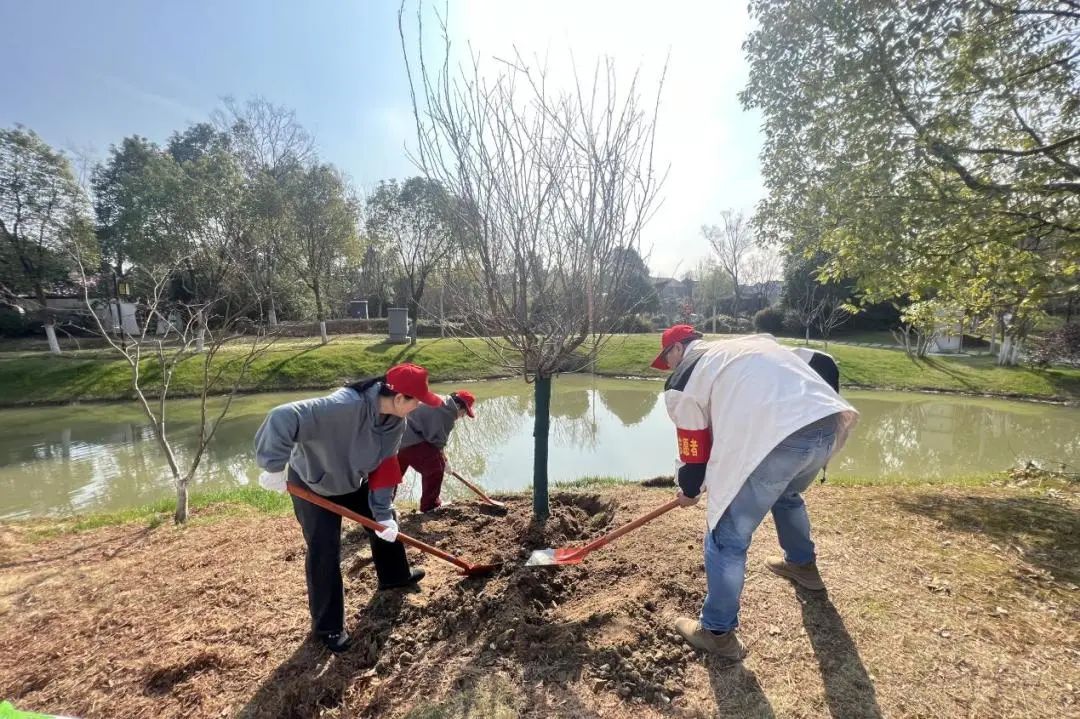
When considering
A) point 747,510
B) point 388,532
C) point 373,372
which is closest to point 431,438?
point 388,532

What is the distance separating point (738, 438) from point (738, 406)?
0.16 meters

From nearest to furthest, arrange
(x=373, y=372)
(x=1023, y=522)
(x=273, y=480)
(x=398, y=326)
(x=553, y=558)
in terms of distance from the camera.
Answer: (x=273, y=480), (x=553, y=558), (x=1023, y=522), (x=373, y=372), (x=398, y=326)

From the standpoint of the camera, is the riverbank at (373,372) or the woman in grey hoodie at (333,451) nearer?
the woman in grey hoodie at (333,451)

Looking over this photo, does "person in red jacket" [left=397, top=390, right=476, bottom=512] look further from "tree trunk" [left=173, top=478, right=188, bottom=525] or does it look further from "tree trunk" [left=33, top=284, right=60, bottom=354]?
"tree trunk" [left=33, top=284, right=60, bottom=354]

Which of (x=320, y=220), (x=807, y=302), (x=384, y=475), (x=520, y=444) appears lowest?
(x=520, y=444)

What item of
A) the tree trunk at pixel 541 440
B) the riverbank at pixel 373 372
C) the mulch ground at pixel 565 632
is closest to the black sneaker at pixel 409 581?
the mulch ground at pixel 565 632

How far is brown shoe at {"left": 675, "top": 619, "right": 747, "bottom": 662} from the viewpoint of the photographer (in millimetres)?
2672

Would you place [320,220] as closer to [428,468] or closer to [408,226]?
[408,226]

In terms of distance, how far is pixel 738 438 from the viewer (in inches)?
96.4

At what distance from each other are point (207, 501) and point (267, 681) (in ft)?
15.2

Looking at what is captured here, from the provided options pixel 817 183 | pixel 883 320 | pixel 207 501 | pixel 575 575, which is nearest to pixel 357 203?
pixel 207 501

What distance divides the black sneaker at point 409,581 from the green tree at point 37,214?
22490 millimetres

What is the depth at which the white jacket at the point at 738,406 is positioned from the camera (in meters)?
2.37

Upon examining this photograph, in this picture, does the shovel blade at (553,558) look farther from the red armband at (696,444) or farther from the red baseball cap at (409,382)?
the red baseball cap at (409,382)
